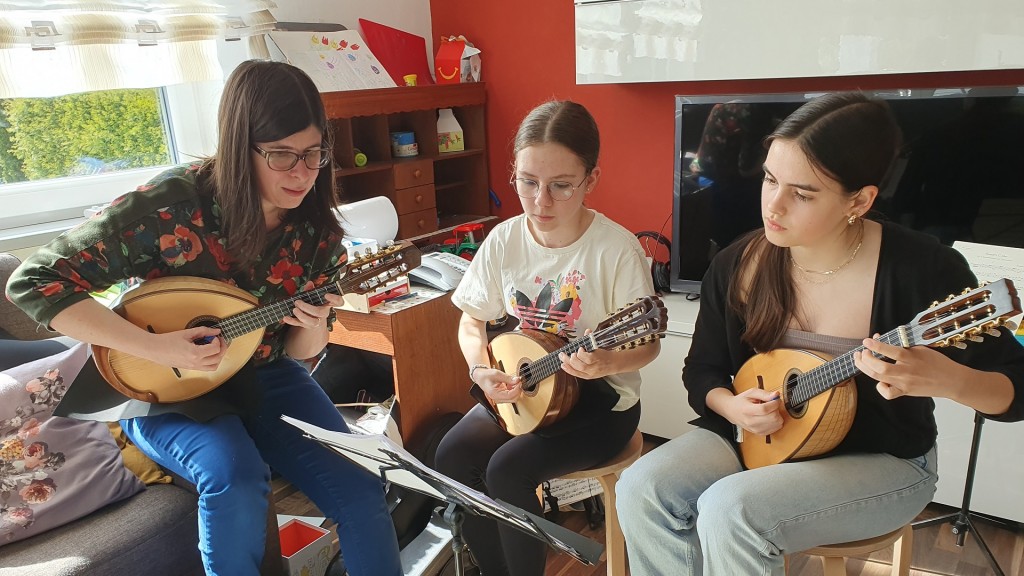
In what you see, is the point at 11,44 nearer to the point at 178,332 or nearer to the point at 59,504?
the point at 178,332

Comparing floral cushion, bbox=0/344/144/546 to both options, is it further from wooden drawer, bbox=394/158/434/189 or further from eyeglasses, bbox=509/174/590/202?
wooden drawer, bbox=394/158/434/189

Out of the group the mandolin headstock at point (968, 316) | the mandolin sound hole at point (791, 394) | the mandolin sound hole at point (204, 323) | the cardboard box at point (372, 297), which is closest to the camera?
the mandolin headstock at point (968, 316)

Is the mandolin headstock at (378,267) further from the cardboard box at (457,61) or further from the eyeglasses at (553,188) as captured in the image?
the cardboard box at (457,61)

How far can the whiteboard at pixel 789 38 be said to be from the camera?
1.78 meters

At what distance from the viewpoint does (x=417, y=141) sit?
2785 mm

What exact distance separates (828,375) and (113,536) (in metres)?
1.39

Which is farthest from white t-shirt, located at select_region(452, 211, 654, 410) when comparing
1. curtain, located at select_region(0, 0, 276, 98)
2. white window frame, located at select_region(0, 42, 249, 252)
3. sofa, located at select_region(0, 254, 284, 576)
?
curtain, located at select_region(0, 0, 276, 98)

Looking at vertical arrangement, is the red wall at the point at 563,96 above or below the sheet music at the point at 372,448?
above

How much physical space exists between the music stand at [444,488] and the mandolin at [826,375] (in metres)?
Result: 0.40

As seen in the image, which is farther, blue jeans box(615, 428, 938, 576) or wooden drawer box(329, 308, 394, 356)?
wooden drawer box(329, 308, 394, 356)

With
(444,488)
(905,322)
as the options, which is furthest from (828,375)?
(444,488)

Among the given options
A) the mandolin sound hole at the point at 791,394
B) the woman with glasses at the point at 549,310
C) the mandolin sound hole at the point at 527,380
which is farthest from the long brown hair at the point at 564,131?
the mandolin sound hole at the point at 791,394

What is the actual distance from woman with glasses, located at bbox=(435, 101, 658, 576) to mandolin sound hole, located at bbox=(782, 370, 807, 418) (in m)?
0.29

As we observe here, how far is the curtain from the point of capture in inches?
72.1
